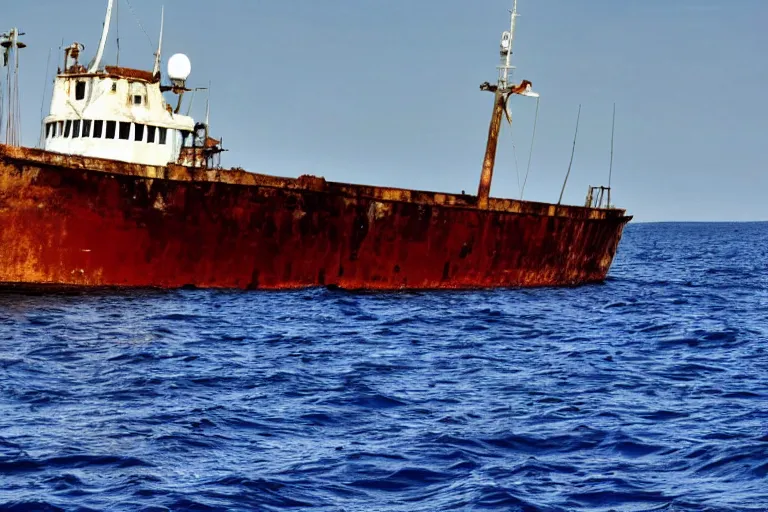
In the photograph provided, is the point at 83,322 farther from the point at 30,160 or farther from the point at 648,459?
the point at 648,459

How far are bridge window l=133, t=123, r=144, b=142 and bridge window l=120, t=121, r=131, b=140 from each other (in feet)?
0.40

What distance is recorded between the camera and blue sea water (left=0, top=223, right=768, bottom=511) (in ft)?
23.4

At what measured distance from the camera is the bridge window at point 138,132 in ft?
69.6

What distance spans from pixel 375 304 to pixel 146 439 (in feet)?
37.6

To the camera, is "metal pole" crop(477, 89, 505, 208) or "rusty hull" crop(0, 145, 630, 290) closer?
"rusty hull" crop(0, 145, 630, 290)

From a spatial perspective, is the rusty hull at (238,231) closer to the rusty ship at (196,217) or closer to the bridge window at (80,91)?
the rusty ship at (196,217)

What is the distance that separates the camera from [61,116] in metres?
21.6

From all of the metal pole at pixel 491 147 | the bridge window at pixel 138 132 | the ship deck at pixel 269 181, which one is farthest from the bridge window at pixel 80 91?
the metal pole at pixel 491 147

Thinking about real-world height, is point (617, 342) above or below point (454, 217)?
below

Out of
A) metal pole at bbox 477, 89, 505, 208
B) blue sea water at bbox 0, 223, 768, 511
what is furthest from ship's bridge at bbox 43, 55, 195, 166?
metal pole at bbox 477, 89, 505, 208

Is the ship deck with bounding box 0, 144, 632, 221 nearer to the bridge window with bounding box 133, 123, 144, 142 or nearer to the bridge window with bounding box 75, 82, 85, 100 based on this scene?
the bridge window with bounding box 133, 123, 144, 142

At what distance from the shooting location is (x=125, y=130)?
21.2m

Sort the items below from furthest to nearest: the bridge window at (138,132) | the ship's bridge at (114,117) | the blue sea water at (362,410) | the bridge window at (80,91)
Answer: the bridge window at (80,91) → the bridge window at (138,132) → the ship's bridge at (114,117) → the blue sea water at (362,410)

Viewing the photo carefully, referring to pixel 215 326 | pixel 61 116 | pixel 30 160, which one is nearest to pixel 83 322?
pixel 215 326
